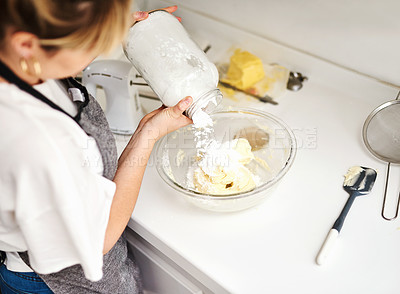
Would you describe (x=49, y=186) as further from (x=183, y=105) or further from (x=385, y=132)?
(x=385, y=132)

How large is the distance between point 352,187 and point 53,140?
0.66 meters

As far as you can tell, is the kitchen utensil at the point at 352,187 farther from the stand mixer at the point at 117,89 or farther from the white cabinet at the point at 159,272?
the stand mixer at the point at 117,89

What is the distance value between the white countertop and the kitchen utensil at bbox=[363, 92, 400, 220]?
2 centimetres

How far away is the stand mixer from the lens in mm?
1059

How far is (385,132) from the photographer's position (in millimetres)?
1031

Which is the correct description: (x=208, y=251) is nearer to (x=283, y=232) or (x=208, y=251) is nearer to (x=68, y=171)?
(x=283, y=232)

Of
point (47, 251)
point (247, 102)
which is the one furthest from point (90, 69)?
point (47, 251)

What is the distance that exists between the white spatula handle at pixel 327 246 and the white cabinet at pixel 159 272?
247mm

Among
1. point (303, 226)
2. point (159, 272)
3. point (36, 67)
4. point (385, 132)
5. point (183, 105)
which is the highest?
point (36, 67)

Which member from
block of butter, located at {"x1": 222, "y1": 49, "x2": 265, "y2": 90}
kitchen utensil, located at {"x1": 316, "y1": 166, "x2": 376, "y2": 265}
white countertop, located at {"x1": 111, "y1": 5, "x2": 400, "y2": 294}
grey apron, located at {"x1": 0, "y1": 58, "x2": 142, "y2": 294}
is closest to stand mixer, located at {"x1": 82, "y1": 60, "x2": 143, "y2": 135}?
white countertop, located at {"x1": 111, "y1": 5, "x2": 400, "y2": 294}

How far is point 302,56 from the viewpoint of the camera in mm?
1217

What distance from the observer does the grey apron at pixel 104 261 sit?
0.76 metres

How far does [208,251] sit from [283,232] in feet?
0.53

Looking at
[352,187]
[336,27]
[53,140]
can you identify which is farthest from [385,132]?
[53,140]
